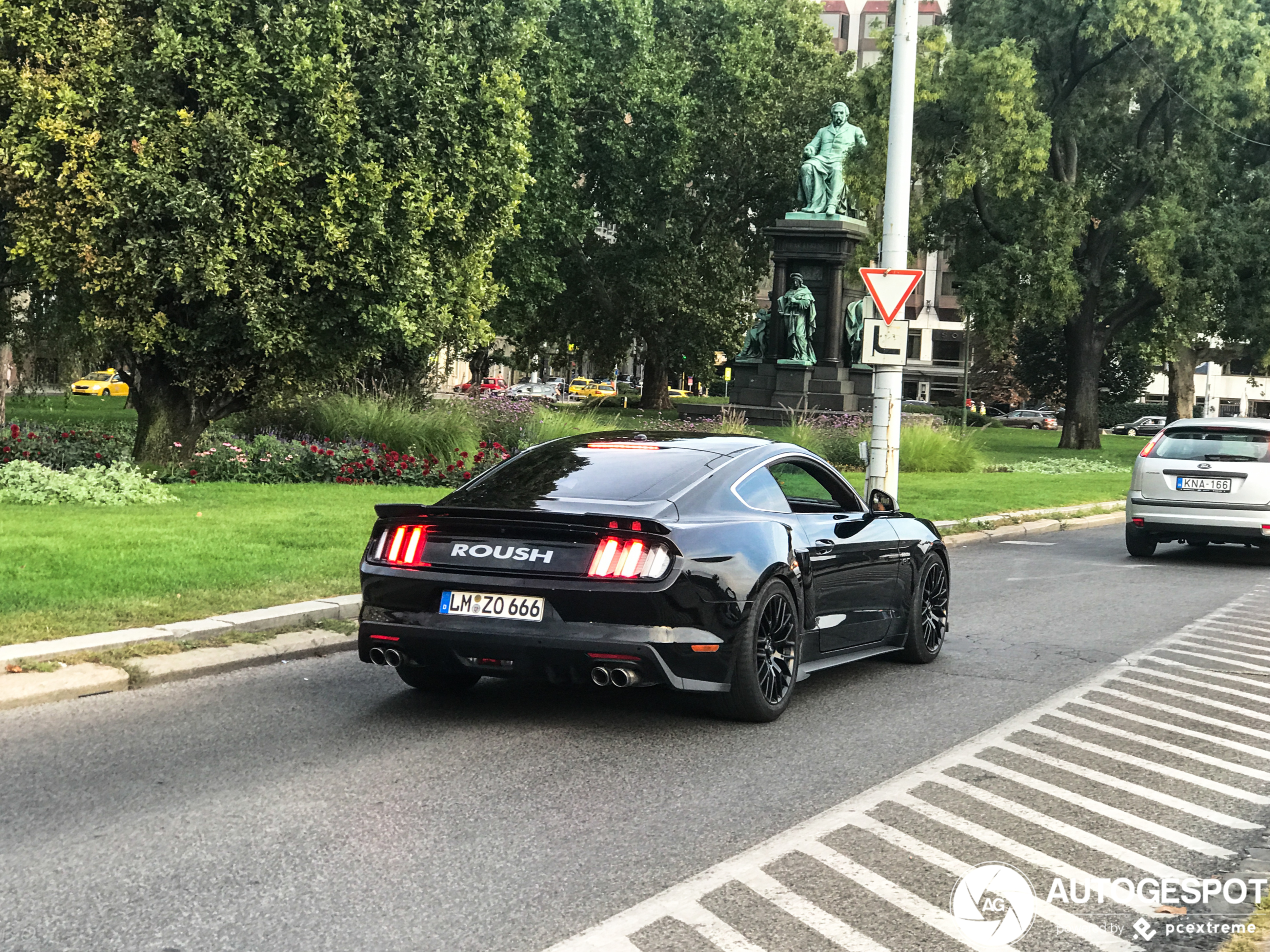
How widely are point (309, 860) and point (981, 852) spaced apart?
2228 mm

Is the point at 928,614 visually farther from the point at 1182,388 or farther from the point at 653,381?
the point at 1182,388

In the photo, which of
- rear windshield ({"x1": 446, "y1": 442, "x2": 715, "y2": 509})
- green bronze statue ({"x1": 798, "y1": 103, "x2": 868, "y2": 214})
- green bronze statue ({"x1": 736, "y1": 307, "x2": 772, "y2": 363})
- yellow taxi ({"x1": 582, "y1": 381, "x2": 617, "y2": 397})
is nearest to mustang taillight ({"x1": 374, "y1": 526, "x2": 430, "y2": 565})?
rear windshield ({"x1": 446, "y1": 442, "x2": 715, "y2": 509})

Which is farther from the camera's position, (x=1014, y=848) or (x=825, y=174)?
(x=825, y=174)

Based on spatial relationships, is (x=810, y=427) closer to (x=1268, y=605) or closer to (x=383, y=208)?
(x=383, y=208)

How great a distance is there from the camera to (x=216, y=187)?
1856cm

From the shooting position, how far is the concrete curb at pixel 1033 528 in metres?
17.7

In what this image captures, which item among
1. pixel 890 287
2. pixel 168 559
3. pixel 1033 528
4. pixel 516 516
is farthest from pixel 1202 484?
pixel 516 516

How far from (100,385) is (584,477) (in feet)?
218

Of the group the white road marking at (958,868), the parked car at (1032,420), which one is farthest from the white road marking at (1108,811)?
the parked car at (1032,420)

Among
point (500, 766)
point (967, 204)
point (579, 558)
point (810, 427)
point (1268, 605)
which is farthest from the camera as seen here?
point (967, 204)

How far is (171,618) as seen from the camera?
8.76 meters

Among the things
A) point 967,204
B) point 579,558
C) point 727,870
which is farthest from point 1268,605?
point 967,204

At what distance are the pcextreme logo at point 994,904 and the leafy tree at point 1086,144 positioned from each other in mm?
34585

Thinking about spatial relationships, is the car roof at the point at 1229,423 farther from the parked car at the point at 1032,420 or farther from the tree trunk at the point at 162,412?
the parked car at the point at 1032,420
